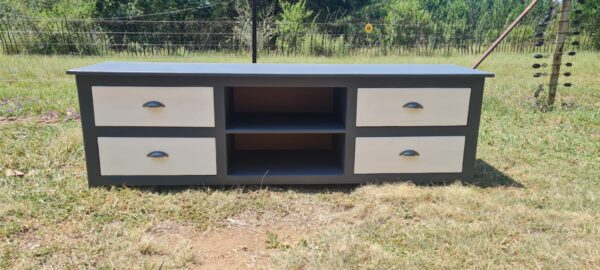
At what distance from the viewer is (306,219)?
7.61ft

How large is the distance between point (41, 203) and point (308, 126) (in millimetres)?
1615

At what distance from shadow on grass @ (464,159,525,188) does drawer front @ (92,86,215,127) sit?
180 cm

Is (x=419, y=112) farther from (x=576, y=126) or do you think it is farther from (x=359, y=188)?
(x=576, y=126)

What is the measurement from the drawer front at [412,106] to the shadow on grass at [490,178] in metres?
0.47

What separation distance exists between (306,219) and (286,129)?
0.63 metres

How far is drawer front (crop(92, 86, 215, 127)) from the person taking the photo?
8.06 feet

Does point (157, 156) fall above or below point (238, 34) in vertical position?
below

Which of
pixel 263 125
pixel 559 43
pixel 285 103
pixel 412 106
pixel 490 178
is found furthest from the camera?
pixel 559 43

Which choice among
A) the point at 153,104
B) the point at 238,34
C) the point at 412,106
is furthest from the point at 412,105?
the point at 238,34

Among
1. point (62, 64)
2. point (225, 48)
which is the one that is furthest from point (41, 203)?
point (225, 48)

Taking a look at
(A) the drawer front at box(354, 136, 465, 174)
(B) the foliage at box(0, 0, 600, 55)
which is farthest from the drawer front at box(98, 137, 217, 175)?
(B) the foliage at box(0, 0, 600, 55)

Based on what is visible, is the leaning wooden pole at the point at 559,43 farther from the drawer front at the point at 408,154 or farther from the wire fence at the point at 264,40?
the wire fence at the point at 264,40

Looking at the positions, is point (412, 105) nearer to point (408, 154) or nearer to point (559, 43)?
point (408, 154)

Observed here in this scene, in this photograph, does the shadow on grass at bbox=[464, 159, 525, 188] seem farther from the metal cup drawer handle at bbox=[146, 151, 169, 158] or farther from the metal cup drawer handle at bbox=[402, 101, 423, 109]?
the metal cup drawer handle at bbox=[146, 151, 169, 158]
